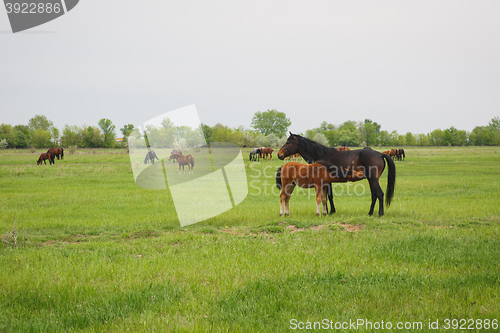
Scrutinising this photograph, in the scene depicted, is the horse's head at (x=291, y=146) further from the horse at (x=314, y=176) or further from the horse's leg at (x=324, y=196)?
the horse's leg at (x=324, y=196)

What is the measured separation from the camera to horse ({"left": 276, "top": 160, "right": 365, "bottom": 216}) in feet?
32.5

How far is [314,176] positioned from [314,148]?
1449 mm

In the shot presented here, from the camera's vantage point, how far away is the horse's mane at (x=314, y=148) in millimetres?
10898

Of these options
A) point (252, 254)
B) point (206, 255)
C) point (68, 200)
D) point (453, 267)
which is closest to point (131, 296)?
point (206, 255)

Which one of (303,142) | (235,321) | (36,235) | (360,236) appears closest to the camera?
(235,321)

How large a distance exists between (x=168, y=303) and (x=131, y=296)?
0.62 meters

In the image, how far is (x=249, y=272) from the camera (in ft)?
16.9

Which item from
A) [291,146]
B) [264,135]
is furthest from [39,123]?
[291,146]

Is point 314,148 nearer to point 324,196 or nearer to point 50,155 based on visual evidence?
point 324,196

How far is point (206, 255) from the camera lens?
6168 millimetres

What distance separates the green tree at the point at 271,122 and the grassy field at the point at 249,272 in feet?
404

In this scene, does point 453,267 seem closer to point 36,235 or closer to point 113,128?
point 36,235

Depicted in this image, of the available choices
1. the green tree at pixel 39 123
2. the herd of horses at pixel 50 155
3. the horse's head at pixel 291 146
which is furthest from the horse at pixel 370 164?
the green tree at pixel 39 123

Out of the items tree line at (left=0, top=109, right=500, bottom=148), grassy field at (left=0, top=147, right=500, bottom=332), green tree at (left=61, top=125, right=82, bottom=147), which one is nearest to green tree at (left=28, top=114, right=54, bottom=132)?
tree line at (left=0, top=109, right=500, bottom=148)
